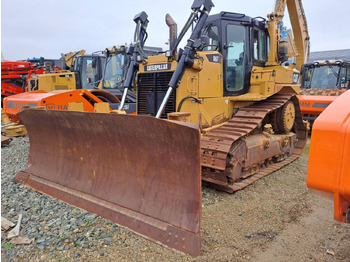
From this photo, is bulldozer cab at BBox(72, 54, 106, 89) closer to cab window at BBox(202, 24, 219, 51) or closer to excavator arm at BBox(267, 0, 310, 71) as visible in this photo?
cab window at BBox(202, 24, 219, 51)

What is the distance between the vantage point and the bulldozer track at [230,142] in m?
4.09

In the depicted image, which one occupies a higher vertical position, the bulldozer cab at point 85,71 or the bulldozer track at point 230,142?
the bulldozer cab at point 85,71

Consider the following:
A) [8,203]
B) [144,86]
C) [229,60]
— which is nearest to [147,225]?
[8,203]

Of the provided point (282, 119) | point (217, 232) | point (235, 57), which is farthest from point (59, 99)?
point (217, 232)

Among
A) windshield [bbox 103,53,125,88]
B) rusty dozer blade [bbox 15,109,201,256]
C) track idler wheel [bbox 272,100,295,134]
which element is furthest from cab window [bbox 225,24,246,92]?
windshield [bbox 103,53,125,88]

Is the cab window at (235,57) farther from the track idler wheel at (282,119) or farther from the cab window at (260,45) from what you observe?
the track idler wheel at (282,119)

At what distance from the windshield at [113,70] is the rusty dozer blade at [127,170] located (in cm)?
462

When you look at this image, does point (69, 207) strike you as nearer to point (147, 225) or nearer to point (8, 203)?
point (8, 203)

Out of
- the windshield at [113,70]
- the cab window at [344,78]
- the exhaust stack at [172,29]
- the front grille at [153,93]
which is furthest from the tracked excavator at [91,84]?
the cab window at [344,78]

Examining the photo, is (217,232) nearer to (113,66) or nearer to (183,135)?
(183,135)

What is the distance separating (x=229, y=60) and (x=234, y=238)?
3300 mm

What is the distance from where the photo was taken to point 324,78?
404 inches

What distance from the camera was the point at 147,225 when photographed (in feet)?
9.63

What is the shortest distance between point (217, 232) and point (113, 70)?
22.2 feet
